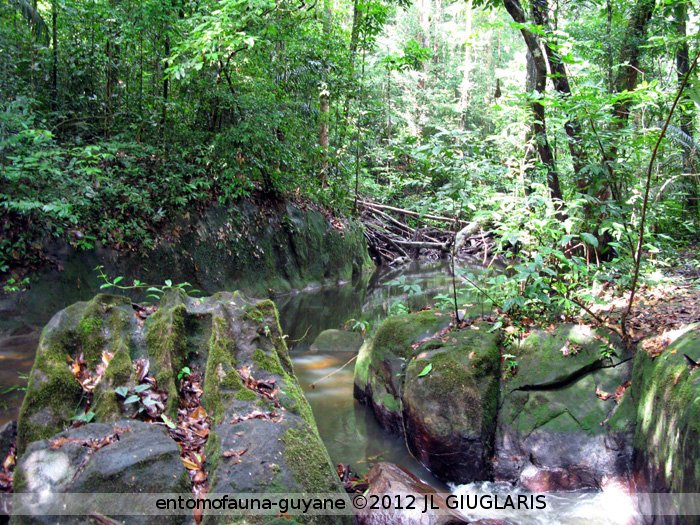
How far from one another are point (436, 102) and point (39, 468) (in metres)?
27.0

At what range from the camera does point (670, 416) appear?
3451 mm

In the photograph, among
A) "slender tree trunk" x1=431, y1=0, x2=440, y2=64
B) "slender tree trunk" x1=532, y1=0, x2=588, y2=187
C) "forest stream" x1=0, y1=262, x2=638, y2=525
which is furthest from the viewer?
"slender tree trunk" x1=431, y1=0, x2=440, y2=64

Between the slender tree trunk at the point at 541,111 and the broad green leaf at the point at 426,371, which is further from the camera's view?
the slender tree trunk at the point at 541,111

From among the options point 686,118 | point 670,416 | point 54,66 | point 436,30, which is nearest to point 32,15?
point 54,66

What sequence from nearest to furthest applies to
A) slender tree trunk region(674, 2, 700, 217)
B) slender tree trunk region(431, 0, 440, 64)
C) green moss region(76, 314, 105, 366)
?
green moss region(76, 314, 105, 366), slender tree trunk region(674, 2, 700, 217), slender tree trunk region(431, 0, 440, 64)

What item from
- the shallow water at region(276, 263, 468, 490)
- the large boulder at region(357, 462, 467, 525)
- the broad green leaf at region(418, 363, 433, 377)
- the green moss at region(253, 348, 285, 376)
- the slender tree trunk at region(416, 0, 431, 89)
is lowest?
the shallow water at region(276, 263, 468, 490)

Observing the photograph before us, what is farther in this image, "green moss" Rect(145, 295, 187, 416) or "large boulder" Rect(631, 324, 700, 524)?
"green moss" Rect(145, 295, 187, 416)

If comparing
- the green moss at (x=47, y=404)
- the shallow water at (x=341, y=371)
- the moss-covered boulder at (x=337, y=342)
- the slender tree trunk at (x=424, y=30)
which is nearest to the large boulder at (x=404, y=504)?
the shallow water at (x=341, y=371)

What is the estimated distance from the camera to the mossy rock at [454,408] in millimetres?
4461

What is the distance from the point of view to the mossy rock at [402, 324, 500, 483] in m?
4.46

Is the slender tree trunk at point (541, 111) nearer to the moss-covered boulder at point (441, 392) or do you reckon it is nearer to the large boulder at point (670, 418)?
the moss-covered boulder at point (441, 392)

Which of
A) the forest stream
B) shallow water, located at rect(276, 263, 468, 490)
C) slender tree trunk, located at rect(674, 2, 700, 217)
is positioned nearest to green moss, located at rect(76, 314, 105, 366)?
the forest stream

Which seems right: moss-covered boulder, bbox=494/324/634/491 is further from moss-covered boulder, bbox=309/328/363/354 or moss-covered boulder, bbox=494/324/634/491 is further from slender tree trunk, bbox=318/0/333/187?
slender tree trunk, bbox=318/0/333/187

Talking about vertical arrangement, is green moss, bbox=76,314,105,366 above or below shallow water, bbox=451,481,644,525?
above
